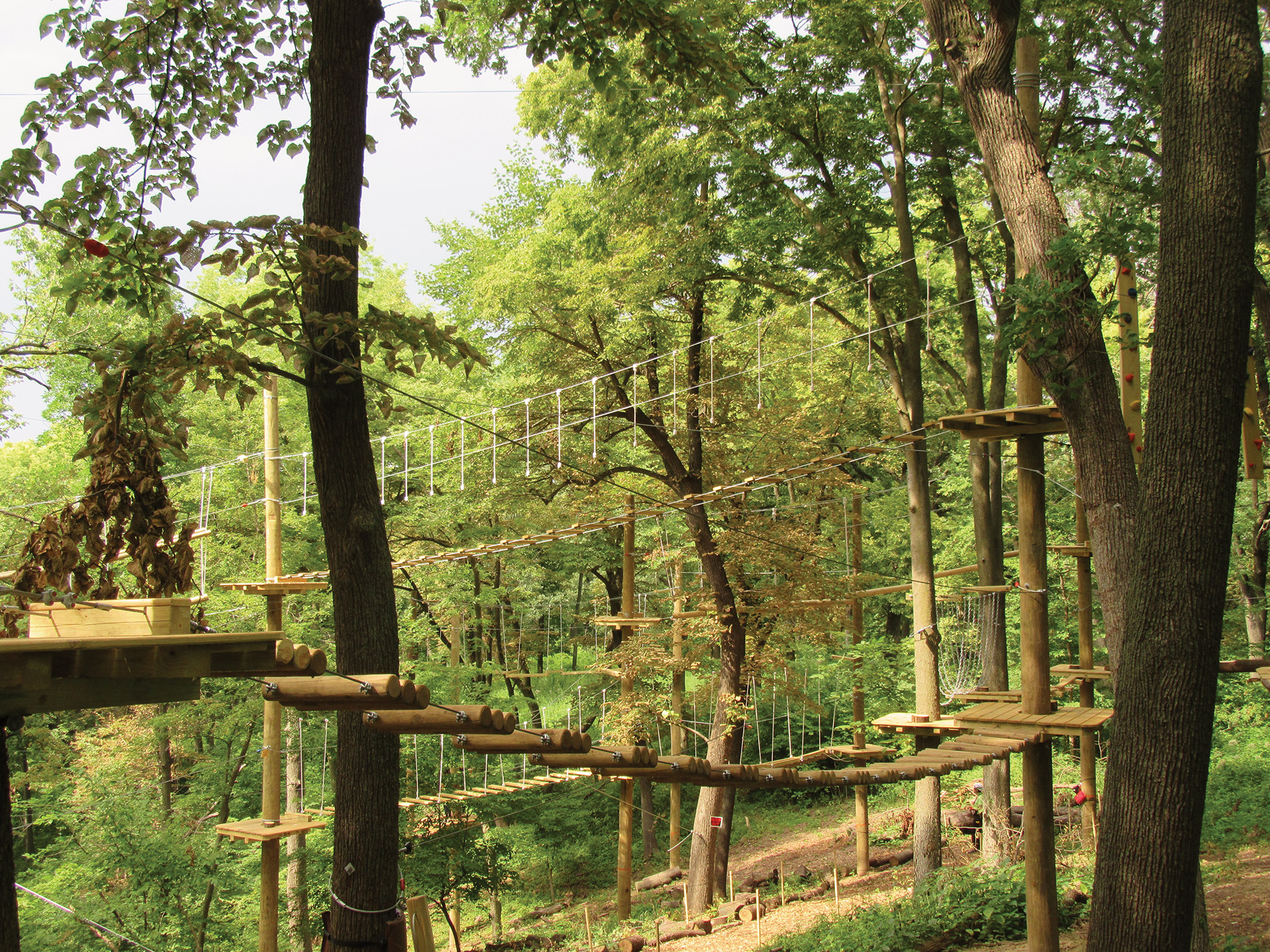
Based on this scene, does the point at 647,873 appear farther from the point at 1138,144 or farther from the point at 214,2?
the point at 214,2

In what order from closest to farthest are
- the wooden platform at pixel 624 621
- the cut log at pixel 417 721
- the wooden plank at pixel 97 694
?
the wooden plank at pixel 97 694, the cut log at pixel 417 721, the wooden platform at pixel 624 621

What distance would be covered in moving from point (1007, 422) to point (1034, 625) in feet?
3.84

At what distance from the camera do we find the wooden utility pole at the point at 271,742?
7293 millimetres

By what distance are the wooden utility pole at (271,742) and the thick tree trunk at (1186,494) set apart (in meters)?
5.93

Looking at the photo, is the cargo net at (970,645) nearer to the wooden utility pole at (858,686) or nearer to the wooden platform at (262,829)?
the wooden utility pole at (858,686)

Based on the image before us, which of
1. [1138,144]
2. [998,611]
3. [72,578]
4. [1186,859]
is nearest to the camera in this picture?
[72,578]

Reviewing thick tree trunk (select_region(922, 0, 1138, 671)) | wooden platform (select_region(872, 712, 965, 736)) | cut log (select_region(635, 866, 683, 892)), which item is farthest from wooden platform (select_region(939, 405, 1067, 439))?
cut log (select_region(635, 866, 683, 892))

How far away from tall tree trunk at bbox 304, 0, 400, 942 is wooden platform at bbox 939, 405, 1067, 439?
299cm

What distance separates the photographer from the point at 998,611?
32.2 feet

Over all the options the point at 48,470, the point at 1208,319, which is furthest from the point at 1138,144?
the point at 48,470

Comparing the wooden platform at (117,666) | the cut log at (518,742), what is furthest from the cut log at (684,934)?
the wooden platform at (117,666)

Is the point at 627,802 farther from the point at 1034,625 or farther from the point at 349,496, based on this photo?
the point at 349,496

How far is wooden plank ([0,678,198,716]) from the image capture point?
219cm

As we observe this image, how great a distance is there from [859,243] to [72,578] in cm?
792
